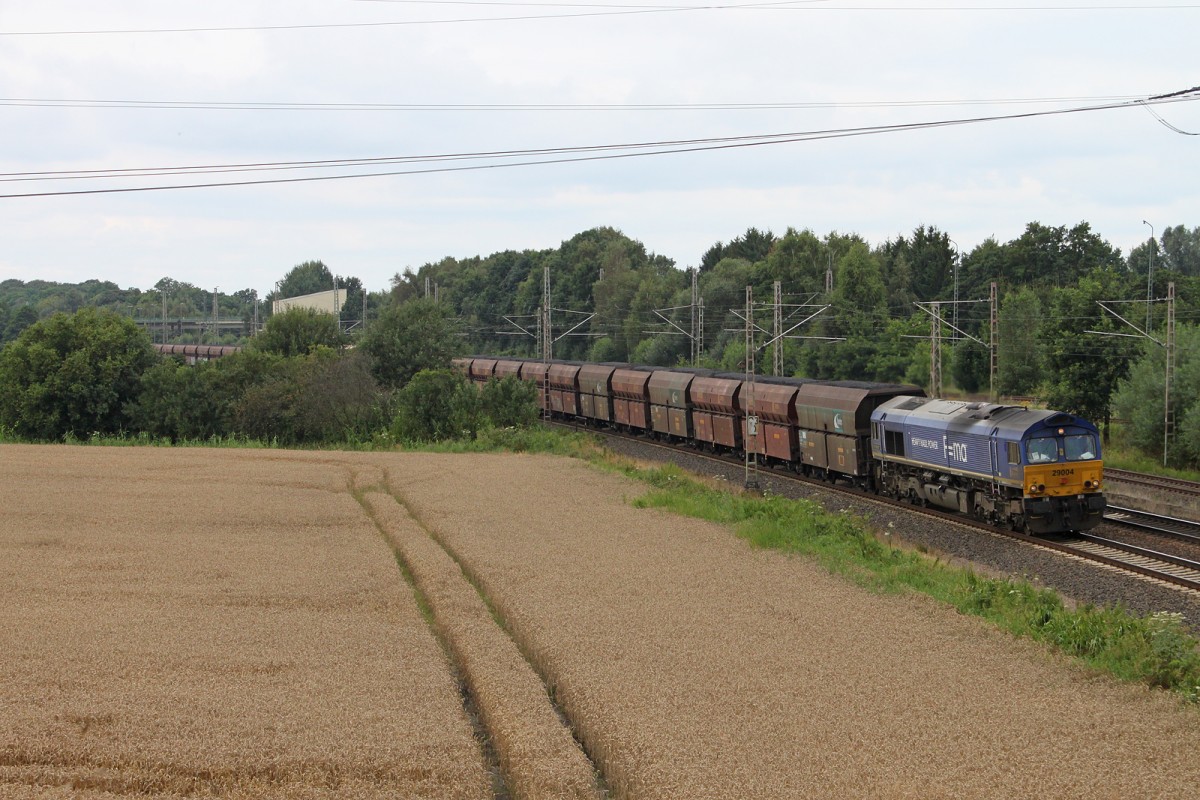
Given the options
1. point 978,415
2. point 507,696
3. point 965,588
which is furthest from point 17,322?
point 507,696

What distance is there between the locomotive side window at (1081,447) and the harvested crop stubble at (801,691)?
8760 mm

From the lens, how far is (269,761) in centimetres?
1222

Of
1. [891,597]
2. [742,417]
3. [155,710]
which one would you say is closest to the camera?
[155,710]

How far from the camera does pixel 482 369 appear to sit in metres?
73.1

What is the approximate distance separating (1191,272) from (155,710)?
140533mm

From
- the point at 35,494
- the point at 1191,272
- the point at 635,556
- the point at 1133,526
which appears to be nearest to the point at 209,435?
the point at 35,494

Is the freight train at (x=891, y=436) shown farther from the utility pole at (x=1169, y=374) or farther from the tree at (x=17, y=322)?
the tree at (x=17, y=322)

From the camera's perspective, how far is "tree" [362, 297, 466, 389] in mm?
65438

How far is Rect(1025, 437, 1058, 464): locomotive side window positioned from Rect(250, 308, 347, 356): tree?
171 feet

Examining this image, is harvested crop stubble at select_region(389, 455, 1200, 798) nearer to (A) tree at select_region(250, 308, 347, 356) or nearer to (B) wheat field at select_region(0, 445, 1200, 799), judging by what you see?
(B) wheat field at select_region(0, 445, 1200, 799)

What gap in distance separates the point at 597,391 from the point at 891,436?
94.6 feet

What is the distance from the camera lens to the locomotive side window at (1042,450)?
1122 inches

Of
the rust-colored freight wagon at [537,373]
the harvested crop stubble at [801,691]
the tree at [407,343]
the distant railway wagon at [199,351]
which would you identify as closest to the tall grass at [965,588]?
the harvested crop stubble at [801,691]

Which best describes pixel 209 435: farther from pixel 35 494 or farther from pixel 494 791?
pixel 494 791
